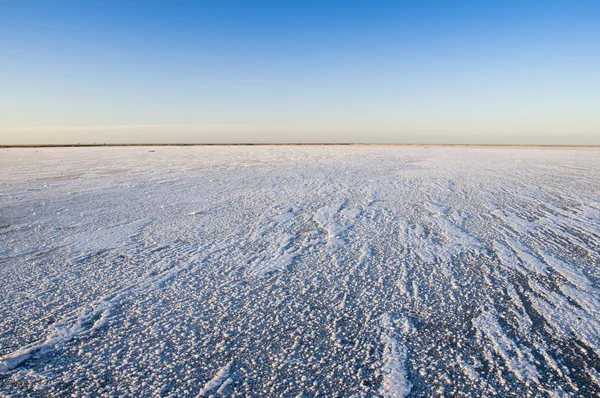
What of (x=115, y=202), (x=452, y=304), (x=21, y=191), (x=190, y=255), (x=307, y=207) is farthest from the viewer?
(x=21, y=191)

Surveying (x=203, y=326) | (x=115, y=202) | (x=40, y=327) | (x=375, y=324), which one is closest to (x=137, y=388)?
(x=203, y=326)

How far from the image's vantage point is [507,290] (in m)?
1.98

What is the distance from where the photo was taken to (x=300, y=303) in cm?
183

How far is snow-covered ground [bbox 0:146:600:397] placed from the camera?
126 cm

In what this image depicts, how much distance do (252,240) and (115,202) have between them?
2.65 metres

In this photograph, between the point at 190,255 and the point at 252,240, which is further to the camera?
the point at 252,240

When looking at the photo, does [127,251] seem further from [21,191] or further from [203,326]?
[21,191]

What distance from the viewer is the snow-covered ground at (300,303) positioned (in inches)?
49.7

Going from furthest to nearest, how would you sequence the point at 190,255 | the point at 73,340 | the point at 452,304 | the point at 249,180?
the point at 249,180, the point at 190,255, the point at 452,304, the point at 73,340

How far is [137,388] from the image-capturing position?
120cm

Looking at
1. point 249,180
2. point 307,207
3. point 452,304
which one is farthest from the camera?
point 249,180

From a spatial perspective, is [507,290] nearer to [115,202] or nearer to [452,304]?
[452,304]

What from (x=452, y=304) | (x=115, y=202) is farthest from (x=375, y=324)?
(x=115, y=202)

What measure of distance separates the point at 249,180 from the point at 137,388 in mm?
5694
